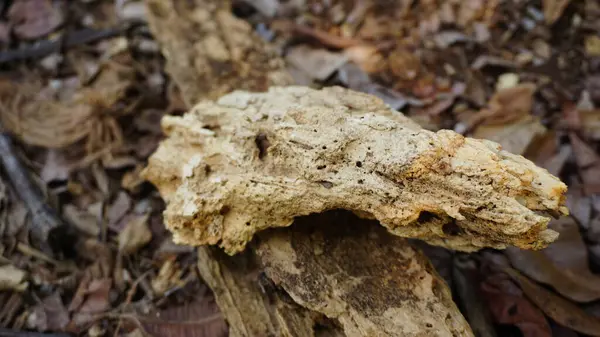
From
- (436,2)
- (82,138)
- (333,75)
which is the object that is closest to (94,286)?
(82,138)

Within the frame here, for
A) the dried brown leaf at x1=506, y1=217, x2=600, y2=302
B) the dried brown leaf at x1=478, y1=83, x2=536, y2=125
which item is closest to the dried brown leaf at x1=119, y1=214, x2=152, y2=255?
the dried brown leaf at x1=506, y1=217, x2=600, y2=302

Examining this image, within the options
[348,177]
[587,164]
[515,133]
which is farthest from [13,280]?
[587,164]

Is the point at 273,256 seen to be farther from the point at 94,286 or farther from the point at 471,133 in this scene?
the point at 471,133

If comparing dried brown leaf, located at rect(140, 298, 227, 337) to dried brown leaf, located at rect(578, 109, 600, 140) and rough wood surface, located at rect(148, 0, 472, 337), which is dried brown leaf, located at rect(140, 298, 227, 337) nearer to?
rough wood surface, located at rect(148, 0, 472, 337)

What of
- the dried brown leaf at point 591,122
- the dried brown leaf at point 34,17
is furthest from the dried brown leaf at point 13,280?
the dried brown leaf at point 591,122

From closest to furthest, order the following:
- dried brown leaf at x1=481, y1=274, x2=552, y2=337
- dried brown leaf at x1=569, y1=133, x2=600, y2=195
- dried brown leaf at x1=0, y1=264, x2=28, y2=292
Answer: dried brown leaf at x1=481, y1=274, x2=552, y2=337, dried brown leaf at x1=0, y1=264, x2=28, y2=292, dried brown leaf at x1=569, y1=133, x2=600, y2=195

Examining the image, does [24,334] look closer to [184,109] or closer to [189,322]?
[189,322]
